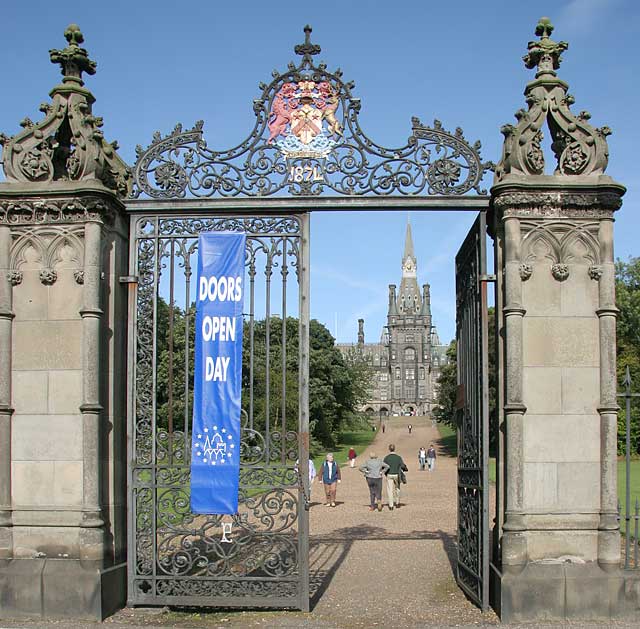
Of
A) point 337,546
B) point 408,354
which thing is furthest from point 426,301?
point 337,546

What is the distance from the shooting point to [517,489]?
8.80 m

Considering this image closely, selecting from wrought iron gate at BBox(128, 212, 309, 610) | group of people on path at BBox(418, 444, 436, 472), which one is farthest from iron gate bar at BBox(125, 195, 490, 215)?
group of people on path at BBox(418, 444, 436, 472)

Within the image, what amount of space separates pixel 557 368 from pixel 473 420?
121 centimetres

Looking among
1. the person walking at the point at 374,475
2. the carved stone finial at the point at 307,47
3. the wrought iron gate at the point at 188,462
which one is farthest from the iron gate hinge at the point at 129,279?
the person walking at the point at 374,475

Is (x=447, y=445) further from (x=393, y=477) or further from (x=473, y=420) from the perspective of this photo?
(x=473, y=420)

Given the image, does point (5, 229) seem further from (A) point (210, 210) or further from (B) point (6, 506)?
(B) point (6, 506)

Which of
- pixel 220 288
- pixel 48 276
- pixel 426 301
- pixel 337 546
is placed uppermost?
pixel 426 301

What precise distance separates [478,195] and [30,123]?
17.0ft

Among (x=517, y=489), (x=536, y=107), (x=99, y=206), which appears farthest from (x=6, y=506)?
(x=536, y=107)

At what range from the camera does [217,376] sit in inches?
375

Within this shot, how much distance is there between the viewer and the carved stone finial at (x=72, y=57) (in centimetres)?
957

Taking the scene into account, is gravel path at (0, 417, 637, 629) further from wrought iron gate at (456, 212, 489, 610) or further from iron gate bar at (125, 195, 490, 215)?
iron gate bar at (125, 195, 490, 215)

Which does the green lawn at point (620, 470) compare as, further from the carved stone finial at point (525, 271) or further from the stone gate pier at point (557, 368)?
the carved stone finial at point (525, 271)

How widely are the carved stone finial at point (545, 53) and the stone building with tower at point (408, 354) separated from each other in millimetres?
133595
